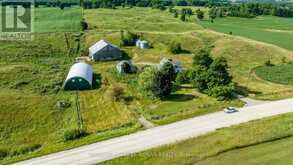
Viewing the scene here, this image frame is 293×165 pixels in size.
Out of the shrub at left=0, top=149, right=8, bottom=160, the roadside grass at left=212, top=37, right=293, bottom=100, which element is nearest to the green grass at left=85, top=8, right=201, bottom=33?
the roadside grass at left=212, top=37, right=293, bottom=100

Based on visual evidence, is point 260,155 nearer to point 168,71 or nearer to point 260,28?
point 168,71

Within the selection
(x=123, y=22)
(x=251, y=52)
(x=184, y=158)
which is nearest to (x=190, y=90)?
(x=184, y=158)

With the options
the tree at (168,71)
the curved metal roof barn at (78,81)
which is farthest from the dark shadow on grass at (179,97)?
the curved metal roof barn at (78,81)

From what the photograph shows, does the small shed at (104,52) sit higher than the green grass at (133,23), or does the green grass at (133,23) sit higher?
the green grass at (133,23)

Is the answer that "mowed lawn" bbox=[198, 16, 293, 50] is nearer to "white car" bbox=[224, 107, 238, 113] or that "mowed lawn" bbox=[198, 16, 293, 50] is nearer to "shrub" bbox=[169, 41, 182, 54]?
"shrub" bbox=[169, 41, 182, 54]

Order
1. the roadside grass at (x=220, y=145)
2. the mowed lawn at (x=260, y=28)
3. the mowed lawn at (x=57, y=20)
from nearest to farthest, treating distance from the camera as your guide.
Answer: the roadside grass at (x=220, y=145) → the mowed lawn at (x=260, y=28) → the mowed lawn at (x=57, y=20)

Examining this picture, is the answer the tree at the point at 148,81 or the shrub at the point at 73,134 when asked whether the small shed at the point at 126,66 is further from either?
the shrub at the point at 73,134

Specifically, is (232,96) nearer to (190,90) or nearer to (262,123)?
(190,90)
